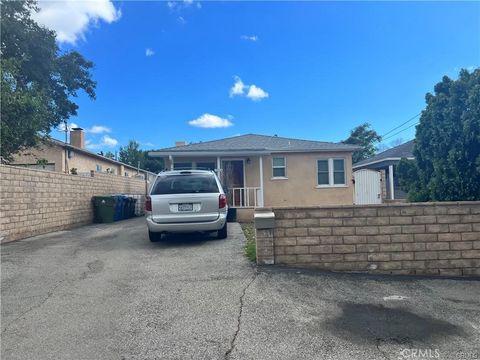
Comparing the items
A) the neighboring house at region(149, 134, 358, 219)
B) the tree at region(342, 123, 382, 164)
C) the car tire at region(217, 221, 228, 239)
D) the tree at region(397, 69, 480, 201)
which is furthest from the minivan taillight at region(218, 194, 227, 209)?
the tree at region(342, 123, 382, 164)

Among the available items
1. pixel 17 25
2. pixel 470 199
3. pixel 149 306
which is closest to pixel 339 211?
A: pixel 470 199

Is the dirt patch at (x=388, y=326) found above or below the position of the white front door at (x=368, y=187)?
below

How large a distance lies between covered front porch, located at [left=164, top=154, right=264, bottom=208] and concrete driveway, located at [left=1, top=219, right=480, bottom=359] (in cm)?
876

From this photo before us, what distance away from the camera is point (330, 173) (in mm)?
16391

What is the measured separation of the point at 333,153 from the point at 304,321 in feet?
43.1

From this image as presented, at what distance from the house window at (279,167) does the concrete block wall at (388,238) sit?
1044 cm

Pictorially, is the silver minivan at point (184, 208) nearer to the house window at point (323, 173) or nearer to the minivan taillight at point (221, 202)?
the minivan taillight at point (221, 202)

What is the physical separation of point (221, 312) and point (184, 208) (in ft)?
12.4

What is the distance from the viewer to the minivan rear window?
26.0 feet

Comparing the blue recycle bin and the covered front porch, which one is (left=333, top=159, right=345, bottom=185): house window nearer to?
the covered front porch

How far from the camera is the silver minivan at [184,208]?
25.2ft

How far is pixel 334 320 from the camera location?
4070 mm

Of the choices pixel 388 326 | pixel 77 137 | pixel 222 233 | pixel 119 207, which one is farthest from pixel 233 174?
pixel 77 137

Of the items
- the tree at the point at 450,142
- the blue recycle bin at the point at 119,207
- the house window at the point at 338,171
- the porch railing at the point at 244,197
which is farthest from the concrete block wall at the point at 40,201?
the house window at the point at 338,171
